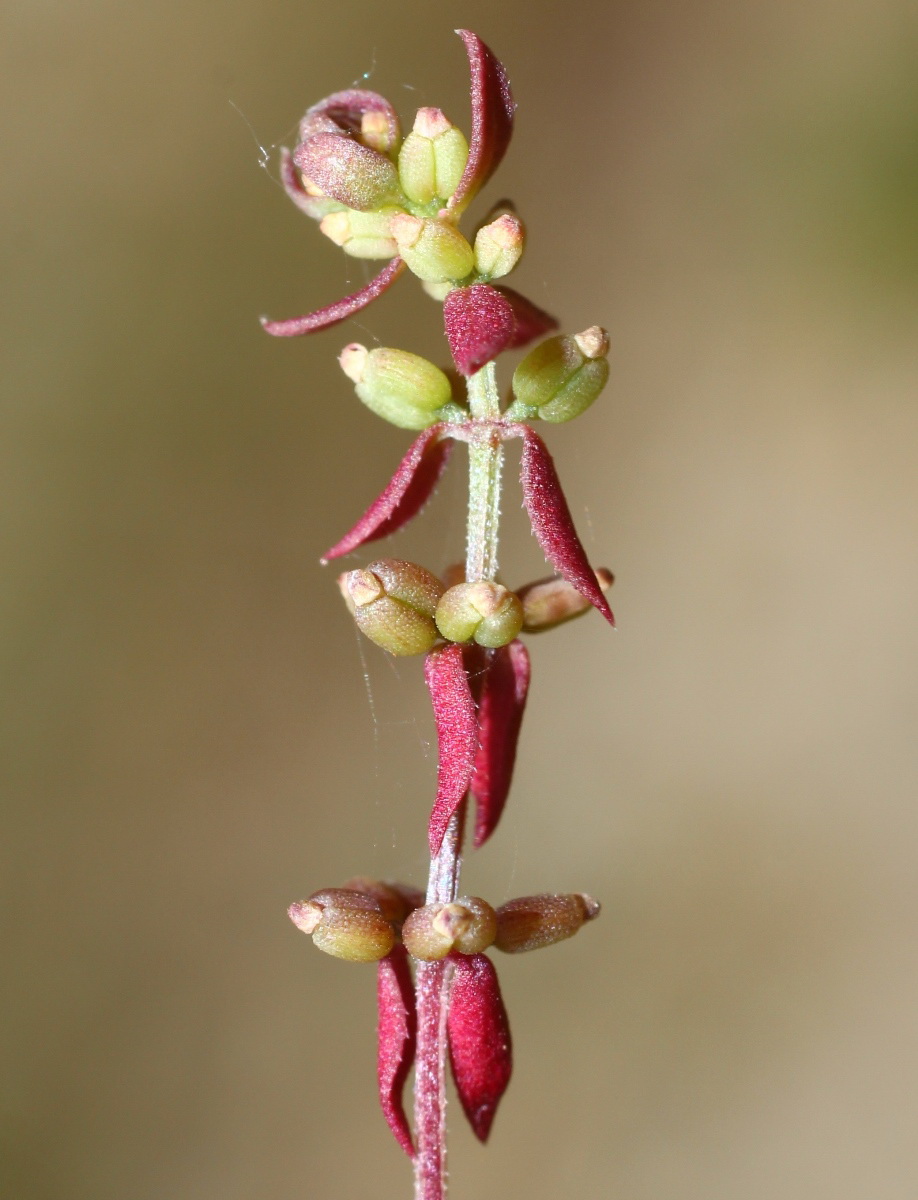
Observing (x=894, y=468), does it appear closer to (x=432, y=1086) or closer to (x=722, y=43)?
(x=722, y=43)

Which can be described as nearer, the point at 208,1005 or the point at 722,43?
the point at 208,1005

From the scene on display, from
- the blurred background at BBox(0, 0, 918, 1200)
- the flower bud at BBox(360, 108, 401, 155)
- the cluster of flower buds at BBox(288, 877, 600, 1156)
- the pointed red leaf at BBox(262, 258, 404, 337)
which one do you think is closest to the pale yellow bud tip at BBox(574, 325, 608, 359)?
the pointed red leaf at BBox(262, 258, 404, 337)

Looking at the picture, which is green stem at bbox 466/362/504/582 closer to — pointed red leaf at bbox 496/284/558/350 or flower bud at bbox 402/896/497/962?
pointed red leaf at bbox 496/284/558/350

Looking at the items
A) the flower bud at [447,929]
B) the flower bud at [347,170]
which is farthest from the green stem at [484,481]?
the flower bud at [447,929]

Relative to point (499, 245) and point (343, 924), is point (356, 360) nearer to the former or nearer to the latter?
point (499, 245)

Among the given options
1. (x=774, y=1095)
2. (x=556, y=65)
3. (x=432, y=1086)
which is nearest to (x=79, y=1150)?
(x=774, y=1095)

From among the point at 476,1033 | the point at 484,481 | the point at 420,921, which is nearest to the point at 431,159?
→ the point at 484,481
